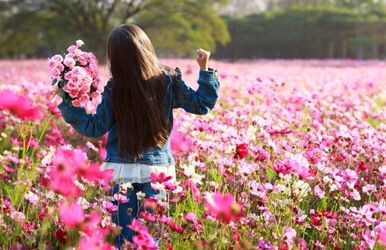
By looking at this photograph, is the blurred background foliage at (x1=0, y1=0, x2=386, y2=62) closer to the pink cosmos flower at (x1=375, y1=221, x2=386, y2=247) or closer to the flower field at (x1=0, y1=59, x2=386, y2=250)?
the flower field at (x1=0, y1=59, x2=386, y2=250)

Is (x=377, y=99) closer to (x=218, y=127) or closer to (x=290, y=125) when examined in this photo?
(x=290, y=125)

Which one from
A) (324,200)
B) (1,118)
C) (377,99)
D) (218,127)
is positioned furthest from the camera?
(377,99)

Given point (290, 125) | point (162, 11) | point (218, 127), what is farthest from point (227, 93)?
point (162, 11)

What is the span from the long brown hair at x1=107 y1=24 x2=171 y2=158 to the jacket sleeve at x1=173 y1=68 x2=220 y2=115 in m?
0.15

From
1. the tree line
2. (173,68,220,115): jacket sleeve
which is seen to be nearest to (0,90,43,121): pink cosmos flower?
A: (173,68,220,115): jacket sleeve

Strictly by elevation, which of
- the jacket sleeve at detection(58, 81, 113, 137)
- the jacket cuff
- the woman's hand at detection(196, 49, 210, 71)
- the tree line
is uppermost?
the woman's hand at detection(196, 49, 210, 71)

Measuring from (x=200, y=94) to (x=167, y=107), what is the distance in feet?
0.56

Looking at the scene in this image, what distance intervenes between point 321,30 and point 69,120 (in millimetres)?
41211

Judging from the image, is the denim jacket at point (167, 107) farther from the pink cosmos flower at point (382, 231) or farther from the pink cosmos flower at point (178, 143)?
the pink cosmos flower at point (382, 231)

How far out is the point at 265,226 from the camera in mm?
2357

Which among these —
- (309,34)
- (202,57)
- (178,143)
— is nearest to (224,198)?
(202,57)

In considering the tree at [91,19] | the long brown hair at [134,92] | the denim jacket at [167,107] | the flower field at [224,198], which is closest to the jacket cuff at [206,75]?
the denim jacket at [167,107]

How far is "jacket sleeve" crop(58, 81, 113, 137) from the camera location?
8.59 feet

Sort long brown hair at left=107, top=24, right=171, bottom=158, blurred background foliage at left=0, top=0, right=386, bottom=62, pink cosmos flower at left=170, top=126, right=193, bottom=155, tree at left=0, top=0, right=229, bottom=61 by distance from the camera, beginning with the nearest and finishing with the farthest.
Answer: long brown hair at left=107, top=24, right=171, bottom=158 → pink cosmos flower at left=170, top=126, right=193, bottom=155 → tree at left=0, top=0, right=229, bottom=61 → blurred background foliage at left=0, top=0, right=386, bottom=62
